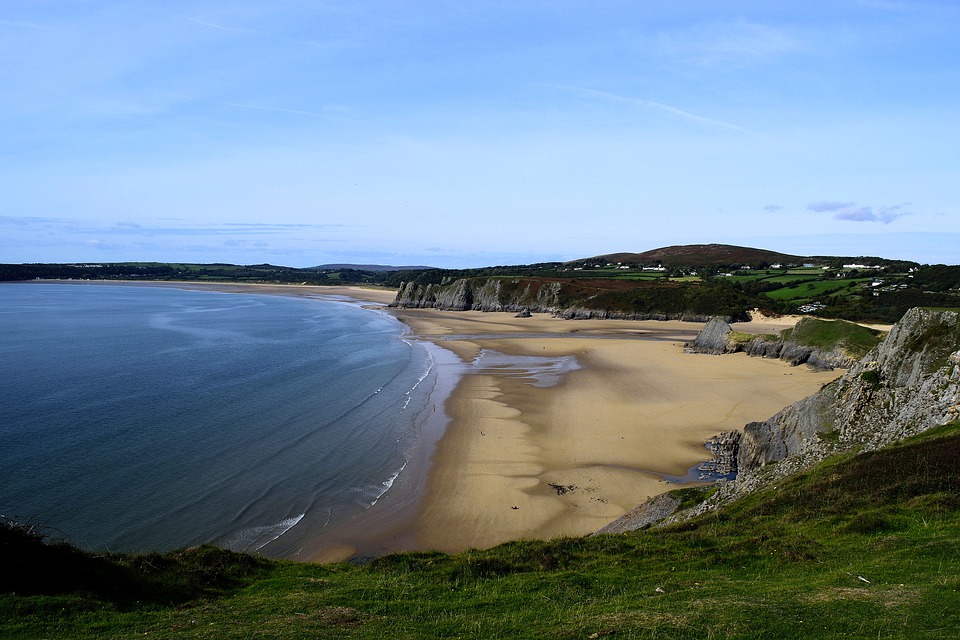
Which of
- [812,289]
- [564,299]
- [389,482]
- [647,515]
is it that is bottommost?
[389,482]

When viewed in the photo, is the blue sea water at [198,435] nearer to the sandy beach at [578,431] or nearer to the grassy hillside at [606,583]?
the sandy beach at [578,431]

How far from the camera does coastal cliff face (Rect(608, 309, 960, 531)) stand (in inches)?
726

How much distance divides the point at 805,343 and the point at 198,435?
167 feet

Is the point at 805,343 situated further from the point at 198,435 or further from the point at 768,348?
the point at 198,435

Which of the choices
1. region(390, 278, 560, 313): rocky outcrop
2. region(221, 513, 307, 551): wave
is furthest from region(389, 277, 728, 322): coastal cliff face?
region(221, 513, 307, 551): wave

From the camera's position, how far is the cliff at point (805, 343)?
49906mm

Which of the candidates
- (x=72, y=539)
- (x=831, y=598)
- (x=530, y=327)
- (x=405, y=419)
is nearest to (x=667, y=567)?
(x=831, y=598)

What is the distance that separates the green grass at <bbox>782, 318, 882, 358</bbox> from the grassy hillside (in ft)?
126

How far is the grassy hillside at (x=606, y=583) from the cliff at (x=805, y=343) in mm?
37620

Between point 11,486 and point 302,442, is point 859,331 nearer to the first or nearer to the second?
point 302,442

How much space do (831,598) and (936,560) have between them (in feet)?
9.79

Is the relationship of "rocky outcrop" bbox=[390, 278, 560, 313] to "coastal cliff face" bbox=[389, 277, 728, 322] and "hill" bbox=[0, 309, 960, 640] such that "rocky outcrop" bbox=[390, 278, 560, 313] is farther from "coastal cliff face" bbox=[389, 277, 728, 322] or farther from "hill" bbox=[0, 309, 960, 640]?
"hill" bbox=[0, 309, 960, 640]

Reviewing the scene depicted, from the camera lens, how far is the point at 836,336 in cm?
5222

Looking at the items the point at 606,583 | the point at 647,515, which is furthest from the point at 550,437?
the point at 606,583
